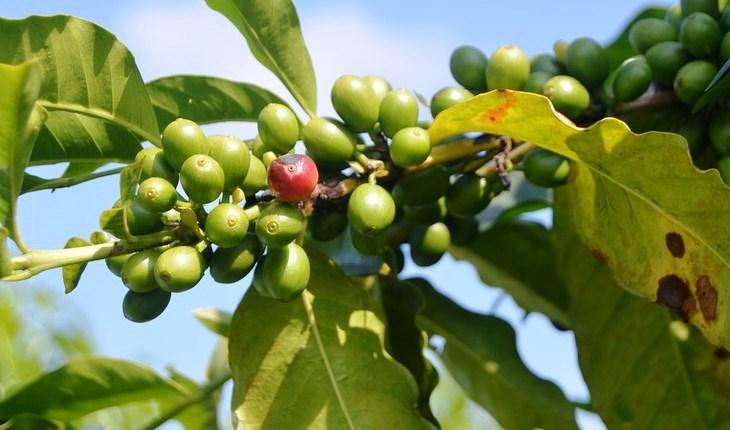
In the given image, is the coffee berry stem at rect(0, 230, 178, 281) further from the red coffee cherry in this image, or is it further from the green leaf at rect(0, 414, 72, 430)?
the green leaf at rect(0, 414, 72, 430)

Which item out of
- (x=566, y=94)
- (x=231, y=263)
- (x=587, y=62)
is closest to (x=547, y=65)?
(x=587, y=62)

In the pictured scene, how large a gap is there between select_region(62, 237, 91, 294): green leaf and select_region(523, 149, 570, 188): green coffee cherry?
89 centimetres

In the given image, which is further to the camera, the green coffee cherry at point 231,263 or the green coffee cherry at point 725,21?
the green coffee cherry at point 725,21

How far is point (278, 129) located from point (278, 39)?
0.35 metres

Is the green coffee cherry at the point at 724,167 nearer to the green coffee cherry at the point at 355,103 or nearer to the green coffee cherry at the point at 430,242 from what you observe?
the green coffee cherry at the point at 430,242

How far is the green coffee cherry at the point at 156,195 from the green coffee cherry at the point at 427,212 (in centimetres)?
71

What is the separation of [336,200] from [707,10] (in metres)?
0.90

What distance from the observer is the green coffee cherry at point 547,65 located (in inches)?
89.4

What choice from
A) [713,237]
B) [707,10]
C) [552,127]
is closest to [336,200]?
[552,127]

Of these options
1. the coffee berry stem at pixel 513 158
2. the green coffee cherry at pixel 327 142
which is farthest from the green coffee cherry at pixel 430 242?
the green coffee cherry at pixel 327 142

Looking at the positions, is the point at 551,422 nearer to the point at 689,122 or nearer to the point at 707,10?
the point at 689,122

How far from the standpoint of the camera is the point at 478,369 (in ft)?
8.17

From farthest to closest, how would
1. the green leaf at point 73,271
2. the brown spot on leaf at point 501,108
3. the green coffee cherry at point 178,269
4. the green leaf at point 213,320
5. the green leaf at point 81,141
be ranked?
the green leaf at point 213,320, the green leaf at point 81,141, the brown spot on leaf at point 501,108, the green leaf at point 73,271, the green coffee cherry at point 178,269

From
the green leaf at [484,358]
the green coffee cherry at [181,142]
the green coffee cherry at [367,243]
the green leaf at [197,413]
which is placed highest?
the green coffee cherry at [181,142]
